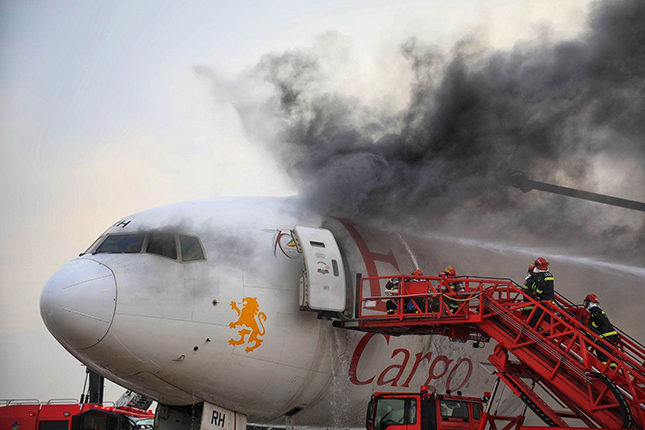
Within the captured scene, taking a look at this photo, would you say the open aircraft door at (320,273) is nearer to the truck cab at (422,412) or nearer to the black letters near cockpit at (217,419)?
the truck cab at (422,412)

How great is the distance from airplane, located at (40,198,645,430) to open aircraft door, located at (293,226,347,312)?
2 cm

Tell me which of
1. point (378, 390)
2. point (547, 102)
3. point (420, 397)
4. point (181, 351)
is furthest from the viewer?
point (547, 102)

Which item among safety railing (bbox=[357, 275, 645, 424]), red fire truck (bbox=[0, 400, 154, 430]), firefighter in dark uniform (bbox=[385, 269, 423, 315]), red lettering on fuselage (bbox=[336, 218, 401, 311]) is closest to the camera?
safety railing (bbox=[357, 275, 645, 424])

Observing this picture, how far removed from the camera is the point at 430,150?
15625 mm

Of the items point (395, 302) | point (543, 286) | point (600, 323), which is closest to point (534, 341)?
point (543, 286)

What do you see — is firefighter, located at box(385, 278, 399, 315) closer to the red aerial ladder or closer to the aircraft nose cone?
the red aerial ladder

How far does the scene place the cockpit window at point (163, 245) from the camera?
1220 cm

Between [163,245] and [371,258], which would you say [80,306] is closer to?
[163,245]

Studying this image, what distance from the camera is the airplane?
456 inches

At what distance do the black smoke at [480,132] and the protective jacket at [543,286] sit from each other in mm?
3020

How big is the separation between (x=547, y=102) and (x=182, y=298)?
969 centimetres

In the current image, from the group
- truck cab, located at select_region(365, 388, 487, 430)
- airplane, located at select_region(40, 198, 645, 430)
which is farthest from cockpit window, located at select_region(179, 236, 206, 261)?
truck cab, located at select_region(365, 388, 487, 430)

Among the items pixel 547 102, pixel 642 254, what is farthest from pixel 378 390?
pixel 642 254

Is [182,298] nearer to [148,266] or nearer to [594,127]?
[148,266]
